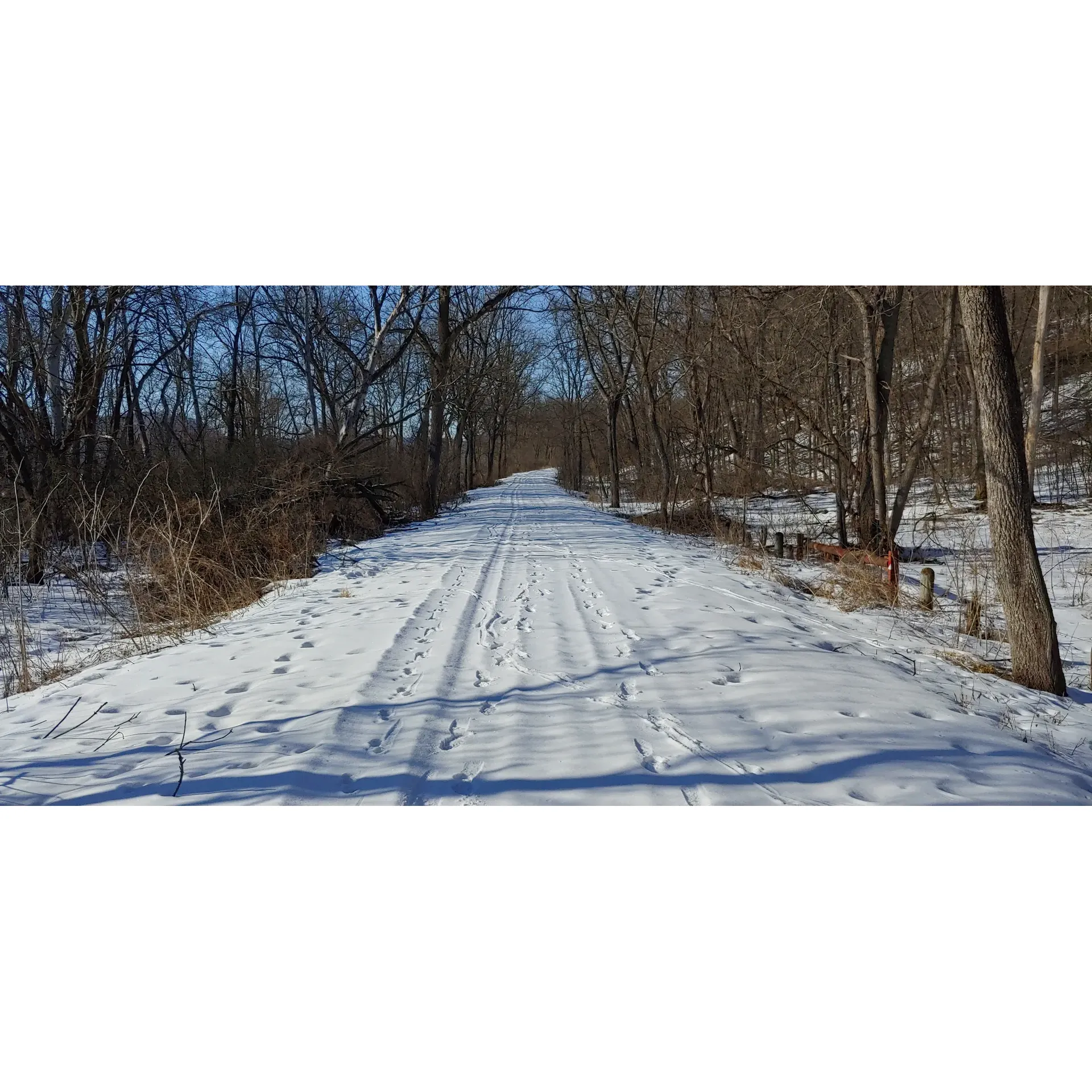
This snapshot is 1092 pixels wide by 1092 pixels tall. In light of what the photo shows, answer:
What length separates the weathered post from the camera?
6871 millimetres

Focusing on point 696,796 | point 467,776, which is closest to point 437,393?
point 467,776

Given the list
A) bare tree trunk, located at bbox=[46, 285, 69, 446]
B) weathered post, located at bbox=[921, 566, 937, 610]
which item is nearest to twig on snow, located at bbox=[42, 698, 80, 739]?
bare tree trunk, located at bbox=[46, 285, 69, 446]

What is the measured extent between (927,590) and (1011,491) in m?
2.72

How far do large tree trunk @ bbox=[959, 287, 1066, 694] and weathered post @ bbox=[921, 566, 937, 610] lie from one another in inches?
91.6

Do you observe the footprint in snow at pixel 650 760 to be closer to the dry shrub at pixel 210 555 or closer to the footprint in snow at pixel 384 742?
the footprint in snow at pixel 384 742

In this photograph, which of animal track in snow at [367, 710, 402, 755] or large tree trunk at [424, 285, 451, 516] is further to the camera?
large tree trunk at [424, 285, 451, 516]

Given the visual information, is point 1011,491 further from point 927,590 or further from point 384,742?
point 384,742

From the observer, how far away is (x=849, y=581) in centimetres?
755

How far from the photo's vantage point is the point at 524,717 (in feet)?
10.3

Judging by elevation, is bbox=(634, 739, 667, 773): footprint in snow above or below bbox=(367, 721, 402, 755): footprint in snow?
below

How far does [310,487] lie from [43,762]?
26.3ft

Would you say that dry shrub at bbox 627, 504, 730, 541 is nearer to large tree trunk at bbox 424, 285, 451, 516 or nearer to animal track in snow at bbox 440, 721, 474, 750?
large tree trunk at bbox 424, 285, 451, 516

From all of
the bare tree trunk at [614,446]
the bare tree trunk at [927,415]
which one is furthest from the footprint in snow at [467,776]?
the bare tree trunk at [614,446]

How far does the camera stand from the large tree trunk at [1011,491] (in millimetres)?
4508
